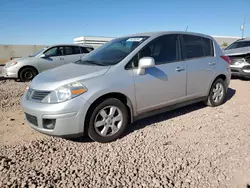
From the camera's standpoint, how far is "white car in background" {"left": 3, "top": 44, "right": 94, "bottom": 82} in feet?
26.2

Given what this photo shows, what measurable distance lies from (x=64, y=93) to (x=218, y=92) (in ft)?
12.0

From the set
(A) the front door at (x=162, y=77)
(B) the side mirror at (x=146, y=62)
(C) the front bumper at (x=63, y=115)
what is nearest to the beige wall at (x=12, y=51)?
(C) the front bumper at (x=63, y=115)

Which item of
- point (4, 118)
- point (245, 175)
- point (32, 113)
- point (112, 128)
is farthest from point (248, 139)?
point (4, 118)

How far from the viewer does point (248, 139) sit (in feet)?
10.5

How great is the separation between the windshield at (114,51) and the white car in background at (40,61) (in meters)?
5.08

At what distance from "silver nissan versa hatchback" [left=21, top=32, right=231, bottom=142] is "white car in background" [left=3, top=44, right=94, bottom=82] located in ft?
16.8

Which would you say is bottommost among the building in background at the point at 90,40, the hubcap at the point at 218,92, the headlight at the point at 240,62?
the hubcap at the point at 218,92

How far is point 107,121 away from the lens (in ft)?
10.2

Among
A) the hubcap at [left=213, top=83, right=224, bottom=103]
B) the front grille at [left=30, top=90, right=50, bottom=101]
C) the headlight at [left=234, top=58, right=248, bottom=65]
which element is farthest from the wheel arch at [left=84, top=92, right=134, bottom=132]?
the headlight at [left=234, top=58, right=248, bottom=65]

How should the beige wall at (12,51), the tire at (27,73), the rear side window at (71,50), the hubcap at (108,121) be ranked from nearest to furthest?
the hubcap at (108,121) < the tire at (27,73) < the rear side window at (71,50) < the beige wall at (12,51)

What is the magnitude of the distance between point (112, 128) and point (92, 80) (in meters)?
0.80

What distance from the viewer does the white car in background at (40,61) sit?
26.2 ft

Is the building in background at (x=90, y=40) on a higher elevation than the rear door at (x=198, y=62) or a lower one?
higher

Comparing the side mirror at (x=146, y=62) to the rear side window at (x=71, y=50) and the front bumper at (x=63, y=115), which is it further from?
the rear side window at (x=71, y=50)
